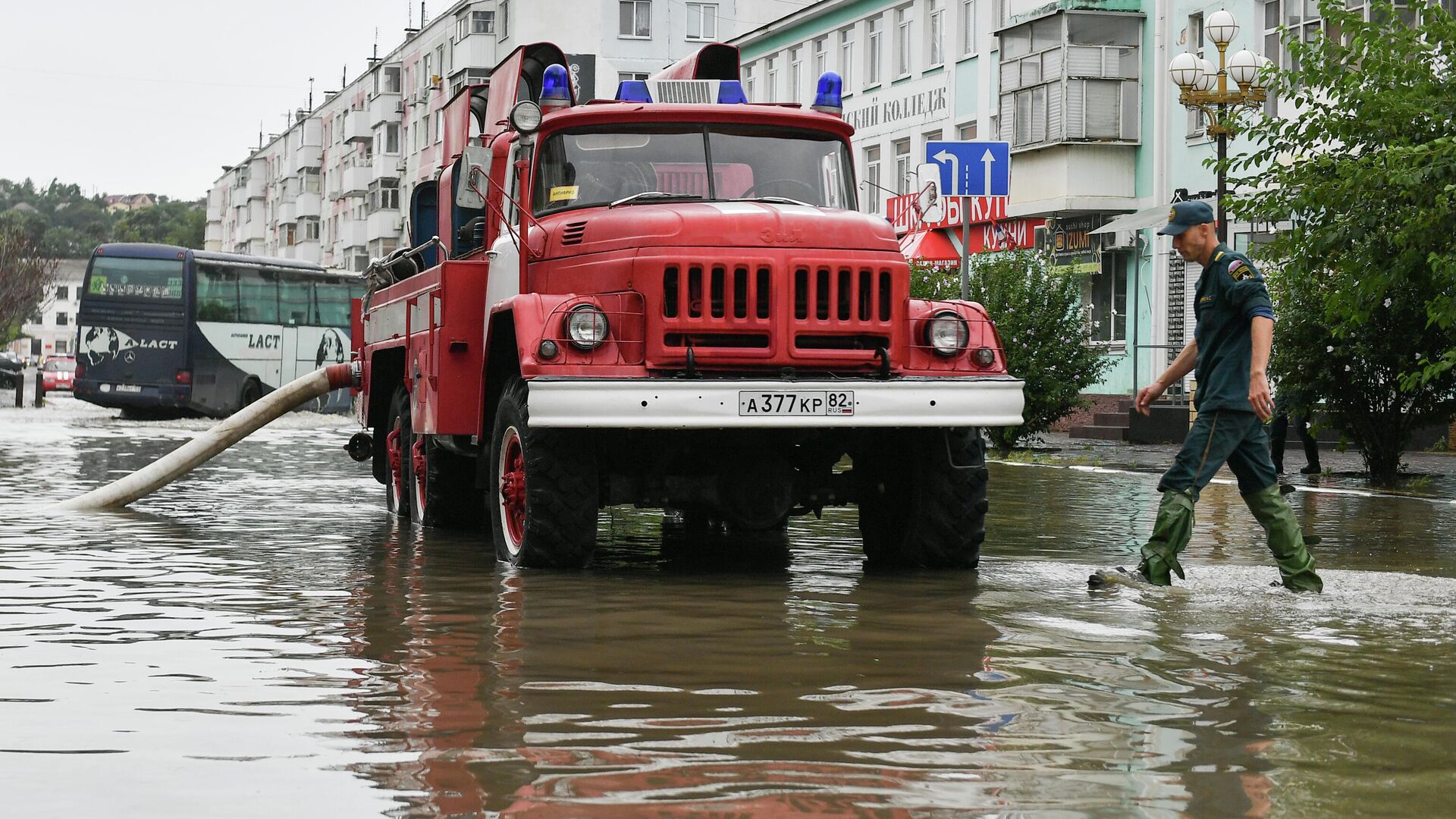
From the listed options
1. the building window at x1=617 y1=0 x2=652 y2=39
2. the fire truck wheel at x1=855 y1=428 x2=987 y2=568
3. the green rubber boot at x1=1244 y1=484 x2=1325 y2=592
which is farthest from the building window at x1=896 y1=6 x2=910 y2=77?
the green rubber boot at x1=1244 y1=484 x2=1325 y2=592

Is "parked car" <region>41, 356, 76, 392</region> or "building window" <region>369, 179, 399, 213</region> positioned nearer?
"parked car" <region>41, 356, 76, 392</region>

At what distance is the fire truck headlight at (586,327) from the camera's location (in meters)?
9.76

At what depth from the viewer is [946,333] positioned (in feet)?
33.9

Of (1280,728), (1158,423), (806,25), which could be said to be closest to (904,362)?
(1280,728)

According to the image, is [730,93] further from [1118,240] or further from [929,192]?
[1118,240]

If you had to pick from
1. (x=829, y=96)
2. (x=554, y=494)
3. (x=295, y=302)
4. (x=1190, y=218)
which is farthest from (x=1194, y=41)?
(x=554, y=494)

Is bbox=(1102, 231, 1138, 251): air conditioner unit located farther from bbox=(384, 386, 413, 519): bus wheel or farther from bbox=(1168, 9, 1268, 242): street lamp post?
bbox=(384, 386, 413, 519): bus wheel

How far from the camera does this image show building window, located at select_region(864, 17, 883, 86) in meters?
51.2

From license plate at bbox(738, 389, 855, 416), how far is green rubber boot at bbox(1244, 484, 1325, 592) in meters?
1.94

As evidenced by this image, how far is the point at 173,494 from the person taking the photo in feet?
55.6

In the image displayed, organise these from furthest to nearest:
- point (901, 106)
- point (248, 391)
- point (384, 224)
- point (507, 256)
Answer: point (384, 224) → point (901, 106) → point (248, 391) → point (507, 256)

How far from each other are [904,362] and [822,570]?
1222 mm

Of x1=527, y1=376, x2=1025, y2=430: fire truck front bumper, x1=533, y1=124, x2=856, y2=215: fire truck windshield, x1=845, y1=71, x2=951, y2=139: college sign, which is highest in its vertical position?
x1=845, y1=71, x2=951, y2=139: college sign

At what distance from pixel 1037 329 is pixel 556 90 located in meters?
16.8
